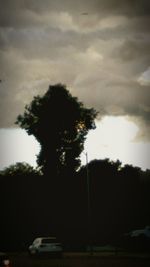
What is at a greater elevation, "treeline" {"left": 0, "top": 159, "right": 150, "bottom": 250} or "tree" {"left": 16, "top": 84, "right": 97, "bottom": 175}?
"tree" {"left": 16, "top": 84, "right": 97, "bottom": 175}

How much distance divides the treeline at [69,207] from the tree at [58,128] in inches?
66.6

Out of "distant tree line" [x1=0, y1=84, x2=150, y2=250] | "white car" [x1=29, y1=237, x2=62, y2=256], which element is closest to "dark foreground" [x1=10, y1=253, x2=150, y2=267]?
"white car" [x1=29, y1=237, x2=62, y2=256]

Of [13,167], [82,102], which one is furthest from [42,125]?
[13,167]

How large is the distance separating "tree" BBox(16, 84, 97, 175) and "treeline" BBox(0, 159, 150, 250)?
5.55 ft

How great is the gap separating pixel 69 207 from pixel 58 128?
9.46m

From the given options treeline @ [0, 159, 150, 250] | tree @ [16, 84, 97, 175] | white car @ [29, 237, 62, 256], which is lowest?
white car @ [29, 237, 62, 256]

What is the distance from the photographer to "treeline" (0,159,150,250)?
5972 cm

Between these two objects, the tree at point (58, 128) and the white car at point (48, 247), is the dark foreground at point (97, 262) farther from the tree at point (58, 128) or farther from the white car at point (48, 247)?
the tree at point (58, 128)

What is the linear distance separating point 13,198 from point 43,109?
1195cm

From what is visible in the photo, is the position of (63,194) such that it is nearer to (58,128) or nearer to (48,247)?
(58,128)

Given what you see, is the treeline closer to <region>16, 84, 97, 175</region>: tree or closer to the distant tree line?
the distant tree line

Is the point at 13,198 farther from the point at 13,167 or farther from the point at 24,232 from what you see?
the point at 13,167

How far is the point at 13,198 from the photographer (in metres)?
63.0

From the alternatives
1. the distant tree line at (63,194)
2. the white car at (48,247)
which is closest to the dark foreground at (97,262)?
the white car at (48,247)
